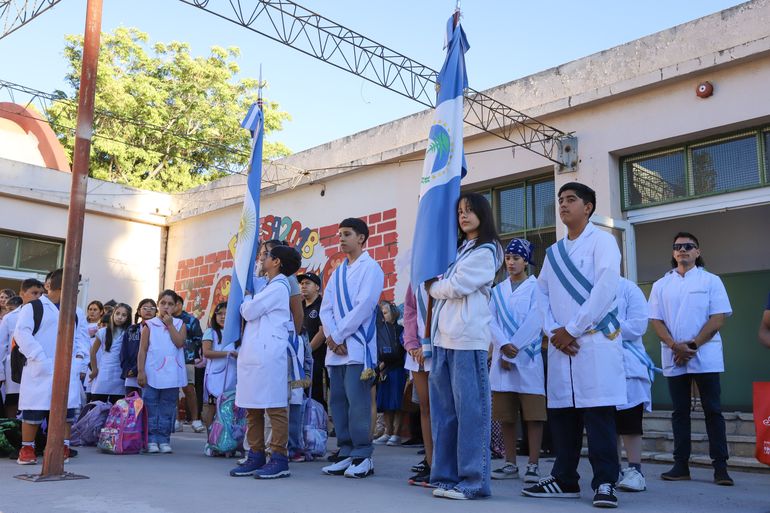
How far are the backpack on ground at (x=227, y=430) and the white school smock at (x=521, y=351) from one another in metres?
2.46

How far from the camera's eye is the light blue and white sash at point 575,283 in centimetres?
418

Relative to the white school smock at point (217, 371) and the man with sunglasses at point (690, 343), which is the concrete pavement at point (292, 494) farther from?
the white school smock at point (217, 371)

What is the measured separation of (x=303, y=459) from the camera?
21.2 feet

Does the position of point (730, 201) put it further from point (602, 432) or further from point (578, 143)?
point (602, 432)

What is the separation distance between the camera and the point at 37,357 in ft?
19.4

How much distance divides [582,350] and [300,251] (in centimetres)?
863

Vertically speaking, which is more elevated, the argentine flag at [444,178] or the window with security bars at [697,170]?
the window with security bars at [697,170]

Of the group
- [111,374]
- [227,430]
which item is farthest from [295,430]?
[111,374]

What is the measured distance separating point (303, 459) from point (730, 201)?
17.0 ft

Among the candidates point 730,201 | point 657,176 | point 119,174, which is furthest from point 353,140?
point 119,174

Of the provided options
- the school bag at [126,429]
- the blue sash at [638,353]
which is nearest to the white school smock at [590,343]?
the blue sash at [638,353]

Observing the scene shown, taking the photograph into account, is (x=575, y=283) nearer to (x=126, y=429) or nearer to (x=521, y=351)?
(x=521, y=351)

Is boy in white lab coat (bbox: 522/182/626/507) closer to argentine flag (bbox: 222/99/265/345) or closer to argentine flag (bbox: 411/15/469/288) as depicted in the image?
argentine flag (bbox: 411/15/469/288)

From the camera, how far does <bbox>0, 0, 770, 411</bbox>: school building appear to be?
26.3 ft
